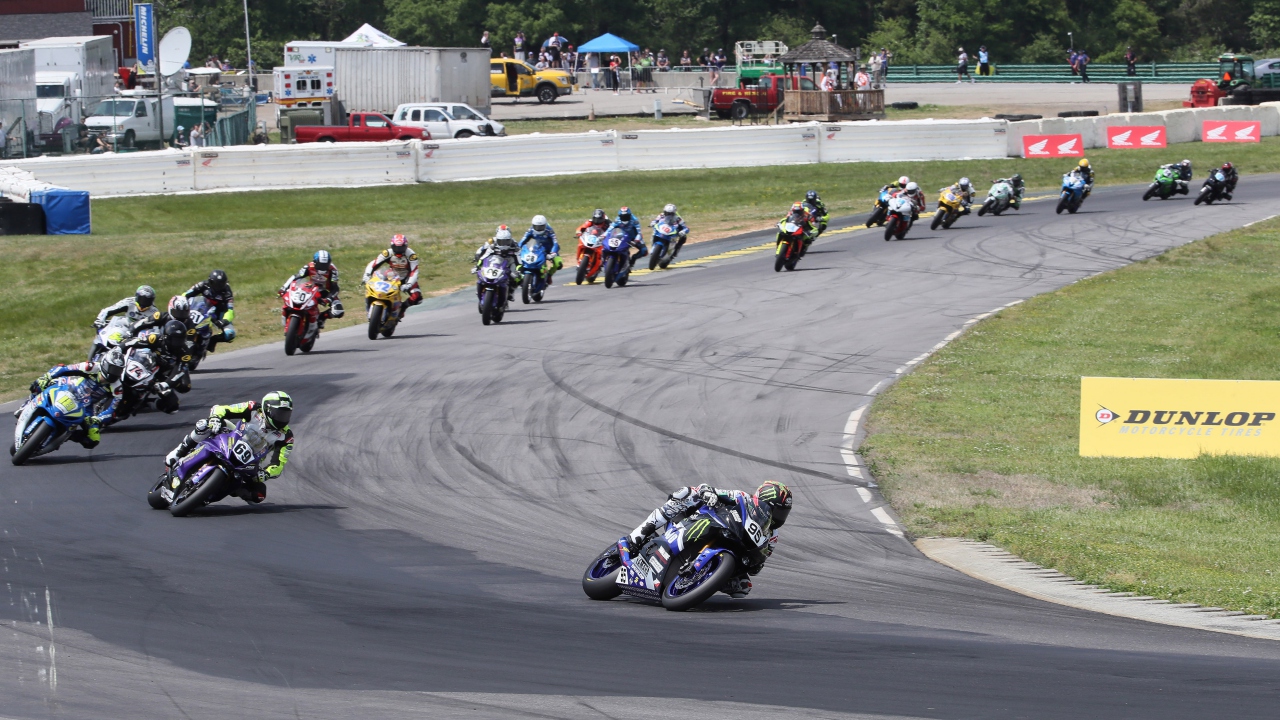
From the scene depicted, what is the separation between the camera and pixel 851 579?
33.6 feet

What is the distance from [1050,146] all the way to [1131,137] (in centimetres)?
393

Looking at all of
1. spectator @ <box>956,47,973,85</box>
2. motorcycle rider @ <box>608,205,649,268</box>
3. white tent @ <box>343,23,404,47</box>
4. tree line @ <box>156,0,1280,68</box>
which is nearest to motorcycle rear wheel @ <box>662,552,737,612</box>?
motorcycle rider @ <box>608,205,649,268</box>

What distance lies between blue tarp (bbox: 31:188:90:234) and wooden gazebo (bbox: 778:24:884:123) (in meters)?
33.1

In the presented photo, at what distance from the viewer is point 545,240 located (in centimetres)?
2334

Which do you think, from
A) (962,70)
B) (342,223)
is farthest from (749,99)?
(342,223)

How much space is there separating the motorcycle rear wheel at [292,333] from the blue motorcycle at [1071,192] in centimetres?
2108

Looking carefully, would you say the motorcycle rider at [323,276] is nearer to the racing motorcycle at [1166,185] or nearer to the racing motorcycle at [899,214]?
the racing motorcycle at [899,214]

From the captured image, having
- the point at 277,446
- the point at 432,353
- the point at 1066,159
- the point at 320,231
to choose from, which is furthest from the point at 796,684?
the point at 1066,159

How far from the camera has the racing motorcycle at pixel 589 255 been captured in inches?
1009

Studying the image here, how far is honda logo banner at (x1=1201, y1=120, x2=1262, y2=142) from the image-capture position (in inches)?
1864

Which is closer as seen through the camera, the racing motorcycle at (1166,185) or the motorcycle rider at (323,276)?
the motorcycle rider at (323,276)

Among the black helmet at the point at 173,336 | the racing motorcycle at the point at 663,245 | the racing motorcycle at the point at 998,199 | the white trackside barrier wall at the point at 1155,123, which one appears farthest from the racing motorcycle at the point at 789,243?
the white trackside barrier wall at the point at 1155,123

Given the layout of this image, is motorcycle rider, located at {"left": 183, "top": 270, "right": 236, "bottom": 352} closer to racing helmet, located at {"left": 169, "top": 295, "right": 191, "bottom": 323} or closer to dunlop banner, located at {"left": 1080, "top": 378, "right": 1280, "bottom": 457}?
racing helmet, located at {"left": 169, "top": 295, "right": 191, "bottom": 323}

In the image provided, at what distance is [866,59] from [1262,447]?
77.6 meters
